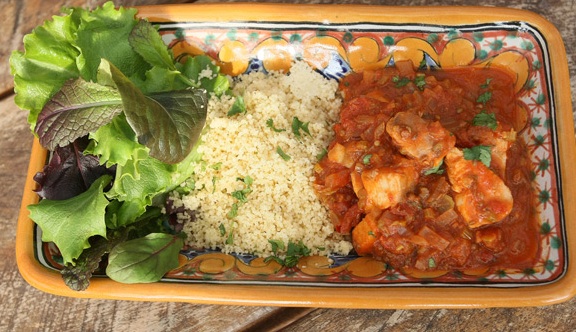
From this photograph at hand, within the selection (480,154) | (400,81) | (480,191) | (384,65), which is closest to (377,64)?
(384,65)

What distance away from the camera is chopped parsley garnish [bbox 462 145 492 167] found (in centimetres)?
229

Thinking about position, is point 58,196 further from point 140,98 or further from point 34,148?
point 140,98

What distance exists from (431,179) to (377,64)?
67 cm

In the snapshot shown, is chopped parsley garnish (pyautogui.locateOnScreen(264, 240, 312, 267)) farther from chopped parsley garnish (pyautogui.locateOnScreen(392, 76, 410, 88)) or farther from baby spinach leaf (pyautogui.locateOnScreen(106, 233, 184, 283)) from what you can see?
chopped parsley garnish (pyautogui.locateOnScreen(392, 76, 410, 88))

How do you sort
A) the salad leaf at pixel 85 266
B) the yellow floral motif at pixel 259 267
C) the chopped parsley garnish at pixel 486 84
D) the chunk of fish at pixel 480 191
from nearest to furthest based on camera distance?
the salad leaf at pixel 85 266
the chunk of fish at pixel 480 191
the yellow floral motif at pixel 259 267
the chopped parsley garnish at pixel 486 84

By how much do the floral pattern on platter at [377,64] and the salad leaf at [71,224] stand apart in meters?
0.15

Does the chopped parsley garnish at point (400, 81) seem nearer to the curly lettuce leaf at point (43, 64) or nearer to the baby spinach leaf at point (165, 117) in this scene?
the baby spinach leaf at point (165, 117)

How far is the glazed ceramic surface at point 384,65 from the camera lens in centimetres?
227

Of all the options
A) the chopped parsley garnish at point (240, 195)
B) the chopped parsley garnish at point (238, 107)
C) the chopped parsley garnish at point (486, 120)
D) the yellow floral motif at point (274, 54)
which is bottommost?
the chopped parsley garnish at point (240, 195)

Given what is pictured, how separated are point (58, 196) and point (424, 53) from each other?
1.72 meters

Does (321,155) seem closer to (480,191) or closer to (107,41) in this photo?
(480,191)

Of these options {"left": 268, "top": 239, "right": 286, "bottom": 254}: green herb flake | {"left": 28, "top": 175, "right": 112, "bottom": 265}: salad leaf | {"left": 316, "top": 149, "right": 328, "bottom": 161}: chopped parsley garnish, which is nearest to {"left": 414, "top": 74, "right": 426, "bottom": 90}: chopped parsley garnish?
{"left": 316, "top": 149, "right": 328, "bottom": 161}: chopped parsley garnish

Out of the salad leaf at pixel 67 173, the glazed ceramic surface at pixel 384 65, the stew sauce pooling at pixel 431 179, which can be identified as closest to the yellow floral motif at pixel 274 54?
the glazed ceramic surface at pixel 384 65

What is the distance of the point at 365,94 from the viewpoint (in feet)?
8.58
